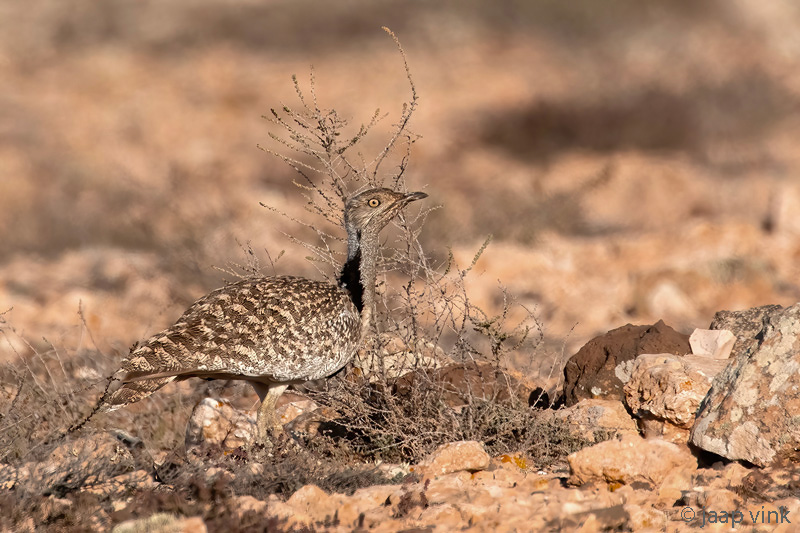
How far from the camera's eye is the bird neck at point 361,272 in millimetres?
5406

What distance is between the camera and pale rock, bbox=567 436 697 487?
3947 millimetres

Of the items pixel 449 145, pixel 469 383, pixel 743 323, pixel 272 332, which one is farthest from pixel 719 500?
pixel 449 145

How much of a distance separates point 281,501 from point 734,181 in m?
13.6

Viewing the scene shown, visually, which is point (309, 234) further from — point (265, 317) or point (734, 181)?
point (265, 317)

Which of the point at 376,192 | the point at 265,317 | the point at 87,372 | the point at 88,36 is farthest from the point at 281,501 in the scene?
the point at 88,36

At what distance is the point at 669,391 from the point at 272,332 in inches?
77.3

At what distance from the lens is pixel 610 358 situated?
524 centimetres

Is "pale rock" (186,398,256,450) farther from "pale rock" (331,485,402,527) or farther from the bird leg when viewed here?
"pale rock" (331,485,402,527)

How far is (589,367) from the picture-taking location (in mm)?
5285

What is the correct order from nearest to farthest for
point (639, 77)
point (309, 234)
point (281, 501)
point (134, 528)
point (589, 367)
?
point (134, 528) → point (281, 501) → point (589, 367) → point (309, 234) → point (639, 77)

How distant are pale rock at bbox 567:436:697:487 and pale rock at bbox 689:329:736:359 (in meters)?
1.35

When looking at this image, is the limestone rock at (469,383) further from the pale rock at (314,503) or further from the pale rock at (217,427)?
the pale rock at (314,503)

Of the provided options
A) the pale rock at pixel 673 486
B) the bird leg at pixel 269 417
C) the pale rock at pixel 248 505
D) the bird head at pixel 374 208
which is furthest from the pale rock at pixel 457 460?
the bird head at pixel 374 208

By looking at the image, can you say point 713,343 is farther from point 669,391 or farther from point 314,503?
point 314,503
